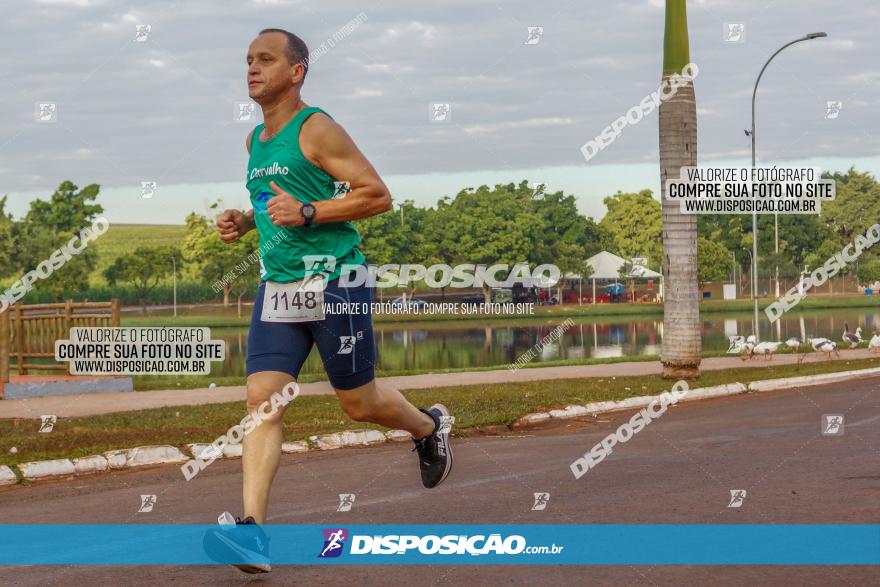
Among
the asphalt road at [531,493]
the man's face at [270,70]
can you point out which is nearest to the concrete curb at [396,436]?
the asphalt road at [531,493]

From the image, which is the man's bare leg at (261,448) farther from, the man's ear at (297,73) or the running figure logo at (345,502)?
the running figure logo at (345,502)

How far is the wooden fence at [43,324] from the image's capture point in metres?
18.5

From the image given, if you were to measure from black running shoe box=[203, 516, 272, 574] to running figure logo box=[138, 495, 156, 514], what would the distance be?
2.35 m

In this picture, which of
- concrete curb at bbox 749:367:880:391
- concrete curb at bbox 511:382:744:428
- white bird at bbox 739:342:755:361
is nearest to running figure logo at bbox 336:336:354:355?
concrete curb at bbox 511:382:744:428

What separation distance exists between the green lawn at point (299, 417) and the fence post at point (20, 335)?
6.26 meters

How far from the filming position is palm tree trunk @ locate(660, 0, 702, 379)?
16.2 meters

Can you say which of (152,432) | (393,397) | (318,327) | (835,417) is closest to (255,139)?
(318,327)

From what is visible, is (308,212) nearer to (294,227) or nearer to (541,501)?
(294,227)

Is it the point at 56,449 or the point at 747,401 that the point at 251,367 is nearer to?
the point at 56,449

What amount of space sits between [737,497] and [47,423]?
8333mm

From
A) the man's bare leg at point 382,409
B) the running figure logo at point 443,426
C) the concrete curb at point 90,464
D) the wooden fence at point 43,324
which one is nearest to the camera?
the man's bare leg at point 382,409

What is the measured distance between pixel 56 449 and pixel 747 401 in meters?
8.70

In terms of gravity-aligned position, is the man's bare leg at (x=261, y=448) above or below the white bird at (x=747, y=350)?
above

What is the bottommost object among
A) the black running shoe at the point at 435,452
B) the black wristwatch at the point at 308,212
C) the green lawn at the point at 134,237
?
the black running shoe at the point at 435,452
